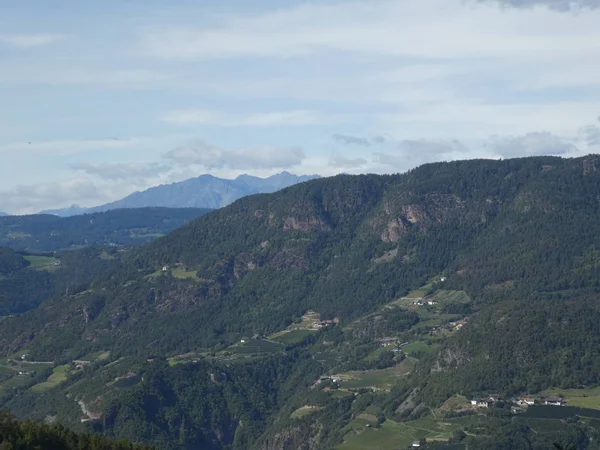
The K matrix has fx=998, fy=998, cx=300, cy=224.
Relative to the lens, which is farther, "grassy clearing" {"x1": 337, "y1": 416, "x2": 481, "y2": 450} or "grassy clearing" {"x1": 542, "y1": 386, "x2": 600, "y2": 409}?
"grassy clearing" {"x1": 542, "y1": 386, "x2": 600, "y2": 409}

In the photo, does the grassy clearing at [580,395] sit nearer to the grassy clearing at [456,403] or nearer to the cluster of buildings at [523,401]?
the cluster of buildings at [523,401]

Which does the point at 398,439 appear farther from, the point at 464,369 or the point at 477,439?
the point at 464,369

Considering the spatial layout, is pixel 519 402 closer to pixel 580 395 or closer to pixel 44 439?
pixel 580 395

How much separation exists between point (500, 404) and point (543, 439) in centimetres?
1915

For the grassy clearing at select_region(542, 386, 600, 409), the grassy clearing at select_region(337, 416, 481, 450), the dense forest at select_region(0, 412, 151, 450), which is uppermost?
the dense forest at select_region(0, 412, 151, 450)

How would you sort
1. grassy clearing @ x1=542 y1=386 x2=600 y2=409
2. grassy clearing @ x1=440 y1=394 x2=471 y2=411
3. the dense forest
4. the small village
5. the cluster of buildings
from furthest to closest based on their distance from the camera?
grassy clearing @ x1=440 y1=394 x2=471 y2=411 → the cluster of buildings → the small village → grassy clearing @ x1=542 y1=386 x2=600 y2=409 → the dense forest

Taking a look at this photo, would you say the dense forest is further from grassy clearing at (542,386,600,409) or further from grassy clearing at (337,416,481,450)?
grassy clearing at (542,386,600,409)

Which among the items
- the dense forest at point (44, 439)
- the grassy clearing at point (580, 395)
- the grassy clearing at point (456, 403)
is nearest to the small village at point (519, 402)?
the grassy clearing at point (456, 403)

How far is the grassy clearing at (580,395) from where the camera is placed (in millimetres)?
175375

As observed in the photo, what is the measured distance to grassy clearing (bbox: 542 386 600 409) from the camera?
175 meters

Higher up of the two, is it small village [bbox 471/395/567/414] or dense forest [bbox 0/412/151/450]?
dense forest [bbox 0/412/151/450]

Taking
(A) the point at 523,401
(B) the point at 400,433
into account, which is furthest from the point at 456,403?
(B) the point at 400,433

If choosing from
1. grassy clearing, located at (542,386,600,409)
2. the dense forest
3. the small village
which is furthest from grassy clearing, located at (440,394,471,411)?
the dense forest

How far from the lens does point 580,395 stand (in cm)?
18162
